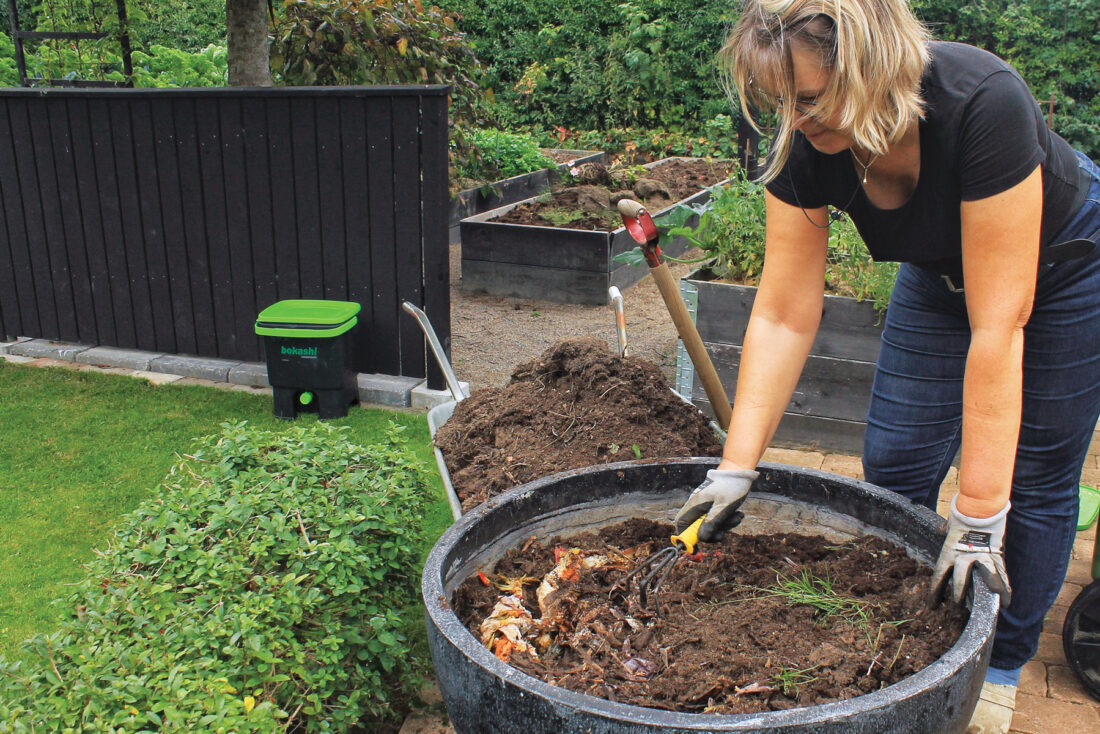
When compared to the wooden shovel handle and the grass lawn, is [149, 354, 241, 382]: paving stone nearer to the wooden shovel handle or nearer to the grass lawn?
the grass lawn

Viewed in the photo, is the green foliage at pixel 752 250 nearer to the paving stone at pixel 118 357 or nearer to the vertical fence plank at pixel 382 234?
the vertical fence plank at pixel 382 234

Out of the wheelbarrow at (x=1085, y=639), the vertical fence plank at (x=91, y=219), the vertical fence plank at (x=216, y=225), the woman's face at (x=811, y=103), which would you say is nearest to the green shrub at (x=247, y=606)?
the woman's face at (x=811, y=103)

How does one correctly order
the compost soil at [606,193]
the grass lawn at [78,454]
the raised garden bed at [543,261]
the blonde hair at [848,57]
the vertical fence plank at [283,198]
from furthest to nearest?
the compost soil at [606,193] → the raised garden bed at [543,261] → the vertical fence plank at [283,198] → the grass lawn at [78,454] → the blonde hair at [848,57]

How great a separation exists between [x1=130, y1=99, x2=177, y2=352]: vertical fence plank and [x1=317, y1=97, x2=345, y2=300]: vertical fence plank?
1042 mm

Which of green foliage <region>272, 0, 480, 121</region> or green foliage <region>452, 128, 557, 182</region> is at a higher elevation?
green foliage <region>272, 0, 480, 121</region>

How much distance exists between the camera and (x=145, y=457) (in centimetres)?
400

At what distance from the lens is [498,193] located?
871cm

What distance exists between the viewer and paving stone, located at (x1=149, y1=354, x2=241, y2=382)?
5.05 metres

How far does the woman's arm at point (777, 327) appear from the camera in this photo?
74.1 inches

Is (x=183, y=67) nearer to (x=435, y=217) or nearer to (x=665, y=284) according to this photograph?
(x=435, y=217)

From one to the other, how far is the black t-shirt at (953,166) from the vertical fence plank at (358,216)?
3.06 metres

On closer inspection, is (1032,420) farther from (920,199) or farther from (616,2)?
(616,2)

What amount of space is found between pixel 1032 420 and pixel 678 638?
0.91 meters

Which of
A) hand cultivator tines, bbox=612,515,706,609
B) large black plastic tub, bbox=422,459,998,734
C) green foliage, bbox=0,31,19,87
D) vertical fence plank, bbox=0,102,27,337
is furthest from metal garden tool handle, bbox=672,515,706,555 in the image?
green foliage, bbox=0,31,19,87
